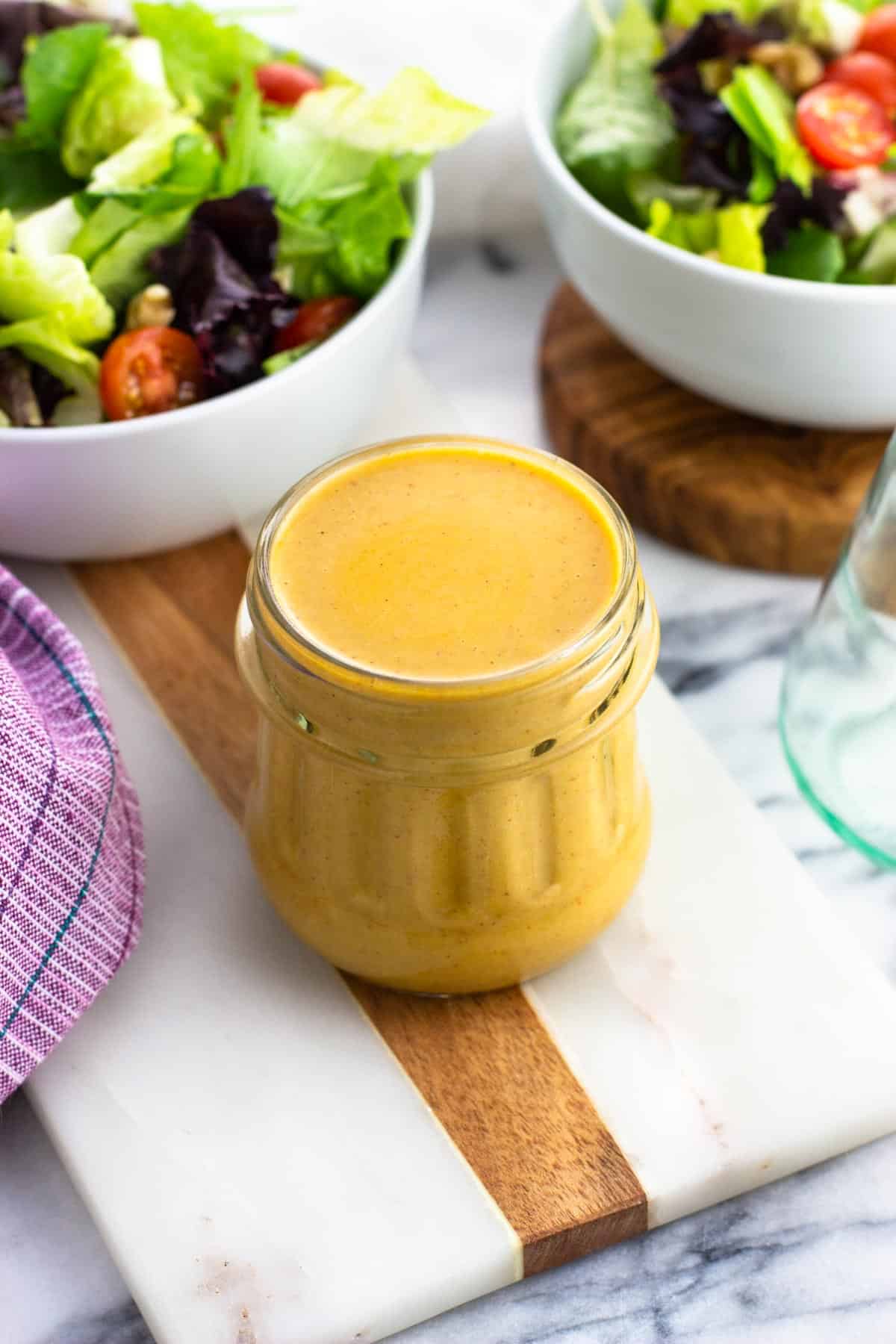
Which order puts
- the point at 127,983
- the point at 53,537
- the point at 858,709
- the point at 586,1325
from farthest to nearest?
the point at 53,537
the point at 858,709
the point at 127,983
the point at 586,1325

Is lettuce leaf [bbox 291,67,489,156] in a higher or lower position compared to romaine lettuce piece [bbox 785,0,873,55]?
lower

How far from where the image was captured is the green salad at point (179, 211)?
4.26ft

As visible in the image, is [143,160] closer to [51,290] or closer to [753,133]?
[51,290]

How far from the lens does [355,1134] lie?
995 millimetres

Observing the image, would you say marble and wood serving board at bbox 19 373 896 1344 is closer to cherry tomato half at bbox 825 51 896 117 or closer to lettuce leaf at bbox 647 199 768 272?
lettuce leaf at bbox 647 199 768 272

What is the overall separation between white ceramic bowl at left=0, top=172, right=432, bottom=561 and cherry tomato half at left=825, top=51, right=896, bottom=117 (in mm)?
424

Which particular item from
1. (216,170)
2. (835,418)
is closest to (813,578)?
(835,418)

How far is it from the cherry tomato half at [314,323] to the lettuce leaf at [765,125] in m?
0.40

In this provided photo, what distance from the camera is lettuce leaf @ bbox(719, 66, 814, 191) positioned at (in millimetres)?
1373

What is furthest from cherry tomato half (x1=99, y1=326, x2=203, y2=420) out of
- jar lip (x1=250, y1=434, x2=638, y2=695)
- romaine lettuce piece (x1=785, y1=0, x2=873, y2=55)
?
romaine lettuce piece (x1=785, y1=0, x2=873, y2=55)

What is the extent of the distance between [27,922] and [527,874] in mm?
327

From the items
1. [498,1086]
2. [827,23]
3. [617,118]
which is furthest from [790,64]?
[498,1086]

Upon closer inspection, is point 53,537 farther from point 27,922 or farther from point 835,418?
point 835,418

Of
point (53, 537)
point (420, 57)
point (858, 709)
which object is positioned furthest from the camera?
point (420, 57)
